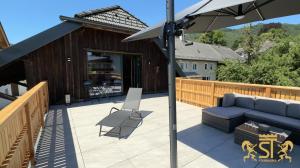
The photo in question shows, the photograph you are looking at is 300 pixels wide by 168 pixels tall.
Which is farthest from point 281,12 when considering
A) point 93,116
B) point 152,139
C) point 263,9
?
point 93,116

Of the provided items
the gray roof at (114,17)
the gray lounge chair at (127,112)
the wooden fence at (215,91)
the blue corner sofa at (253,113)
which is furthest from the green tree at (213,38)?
the gray lounge chair at (127,112)

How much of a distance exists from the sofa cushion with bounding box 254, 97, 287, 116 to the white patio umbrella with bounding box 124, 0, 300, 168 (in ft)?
6.52

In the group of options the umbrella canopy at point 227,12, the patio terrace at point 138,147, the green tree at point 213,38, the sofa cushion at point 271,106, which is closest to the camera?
the umbrella canopy at point 227,12

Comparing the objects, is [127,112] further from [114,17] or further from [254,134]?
[114,17]

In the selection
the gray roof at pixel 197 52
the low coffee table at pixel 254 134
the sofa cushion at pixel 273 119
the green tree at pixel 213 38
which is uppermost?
the green tree at pixel 213 38

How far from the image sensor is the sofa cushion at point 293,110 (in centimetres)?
377

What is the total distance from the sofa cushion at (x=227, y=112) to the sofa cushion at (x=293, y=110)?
3.02 ft

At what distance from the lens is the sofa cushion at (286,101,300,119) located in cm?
377

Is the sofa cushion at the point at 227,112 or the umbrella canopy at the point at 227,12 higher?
the umbrella canopy at the point at 227,12

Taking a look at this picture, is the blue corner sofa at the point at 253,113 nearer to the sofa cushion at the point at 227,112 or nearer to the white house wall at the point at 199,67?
the sofa cushion at the point at 227,112

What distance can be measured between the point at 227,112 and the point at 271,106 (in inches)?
40.0

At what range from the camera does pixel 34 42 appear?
694 cm

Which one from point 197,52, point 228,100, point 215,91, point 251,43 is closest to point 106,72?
point 215,91

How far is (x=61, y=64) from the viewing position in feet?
24.5
